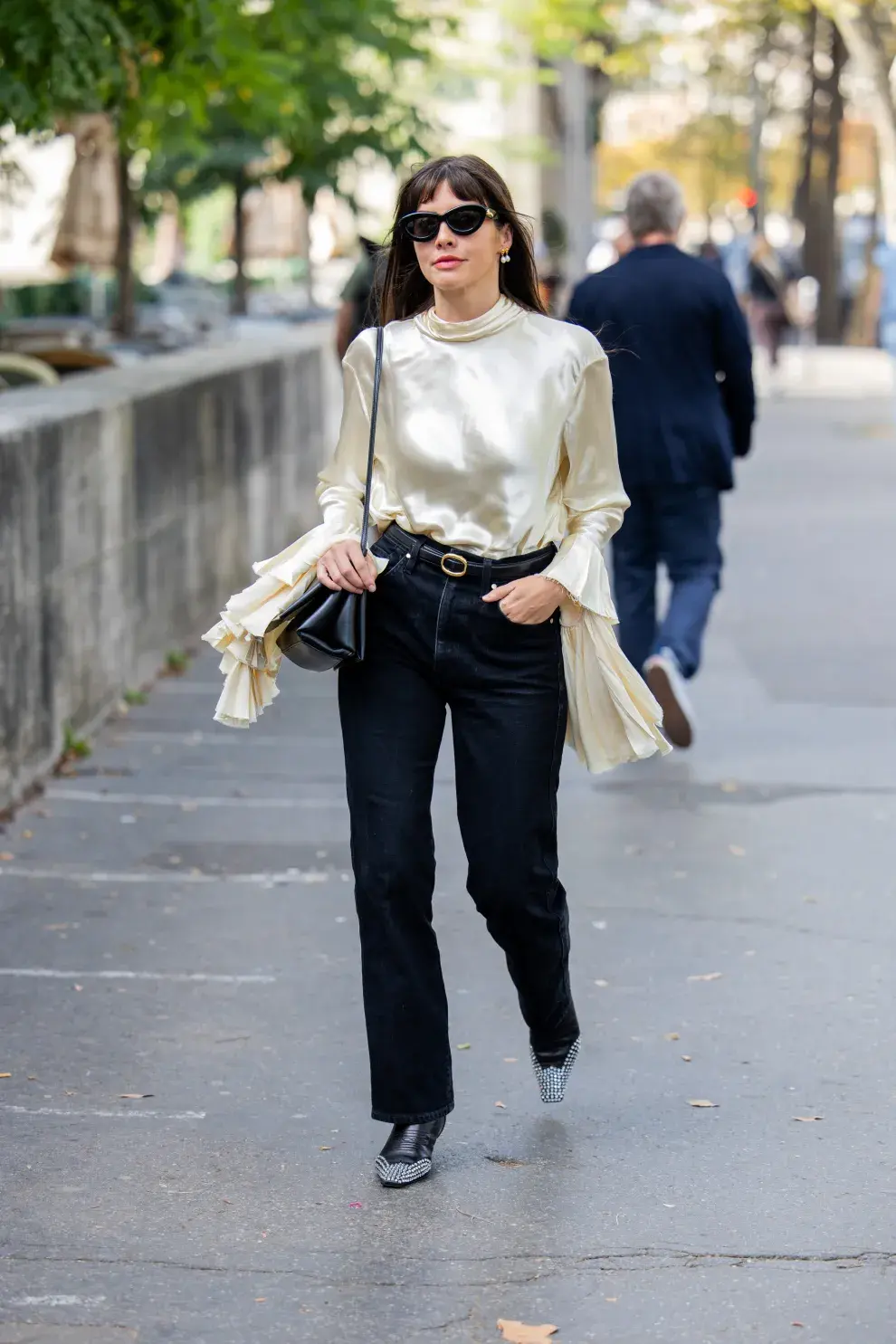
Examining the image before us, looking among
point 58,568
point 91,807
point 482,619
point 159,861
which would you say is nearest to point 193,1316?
point 482,619

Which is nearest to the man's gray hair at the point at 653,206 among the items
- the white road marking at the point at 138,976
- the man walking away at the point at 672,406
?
the man walking away at the point at 672,406

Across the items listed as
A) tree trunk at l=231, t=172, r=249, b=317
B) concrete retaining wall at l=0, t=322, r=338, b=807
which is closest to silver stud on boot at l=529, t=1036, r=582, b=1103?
concrete retaining wall at l=0, t=322, r=338, b=807

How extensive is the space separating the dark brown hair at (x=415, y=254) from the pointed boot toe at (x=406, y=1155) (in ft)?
4.99

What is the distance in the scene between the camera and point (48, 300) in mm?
28875

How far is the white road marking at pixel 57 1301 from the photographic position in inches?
150

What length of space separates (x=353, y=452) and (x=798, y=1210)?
1597 millimetres

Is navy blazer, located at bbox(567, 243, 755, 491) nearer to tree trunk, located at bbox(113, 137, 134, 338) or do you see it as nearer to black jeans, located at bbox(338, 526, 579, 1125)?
black jeans, located at bbox(338, 526, 579, 1125)

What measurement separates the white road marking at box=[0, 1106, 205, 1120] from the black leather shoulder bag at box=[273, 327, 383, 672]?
3.52 ft

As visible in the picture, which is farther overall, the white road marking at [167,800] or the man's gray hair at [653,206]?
the man's gray hair at [653,206]

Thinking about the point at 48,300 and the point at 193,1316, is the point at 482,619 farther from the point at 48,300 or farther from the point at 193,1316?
the point at 48,300

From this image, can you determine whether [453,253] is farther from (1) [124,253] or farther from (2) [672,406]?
(1) [124,253]

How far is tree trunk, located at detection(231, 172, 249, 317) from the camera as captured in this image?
1892 centimetres

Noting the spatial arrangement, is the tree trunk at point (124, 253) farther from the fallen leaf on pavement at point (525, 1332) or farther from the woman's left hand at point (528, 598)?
the fallen leaf on pavement at point (525, 1332)

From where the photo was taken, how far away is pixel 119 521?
9.02 m
